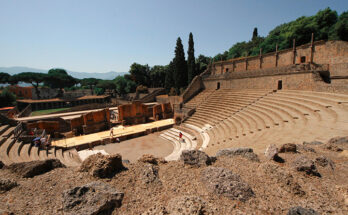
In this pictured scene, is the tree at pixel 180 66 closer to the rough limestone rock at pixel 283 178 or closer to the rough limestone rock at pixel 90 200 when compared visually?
the rough limestone rock at pixel 283 178

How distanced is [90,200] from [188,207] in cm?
161

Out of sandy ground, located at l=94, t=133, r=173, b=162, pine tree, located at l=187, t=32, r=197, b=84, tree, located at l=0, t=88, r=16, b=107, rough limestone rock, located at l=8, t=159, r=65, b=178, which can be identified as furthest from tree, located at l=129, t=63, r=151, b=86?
rough limestone rock, located at l=8, t=159, r=65, b=178

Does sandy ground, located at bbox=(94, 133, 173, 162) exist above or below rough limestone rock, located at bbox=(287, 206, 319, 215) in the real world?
below

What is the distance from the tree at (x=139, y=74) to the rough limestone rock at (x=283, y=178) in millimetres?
43072

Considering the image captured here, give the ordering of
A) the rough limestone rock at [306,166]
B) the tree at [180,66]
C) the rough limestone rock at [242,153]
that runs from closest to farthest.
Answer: the rough limestone rock at [306,166] < the rough limestone rock at [242,153] < the tree at [180,66]

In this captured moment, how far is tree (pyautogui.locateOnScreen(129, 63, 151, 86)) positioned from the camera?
43.7 metres

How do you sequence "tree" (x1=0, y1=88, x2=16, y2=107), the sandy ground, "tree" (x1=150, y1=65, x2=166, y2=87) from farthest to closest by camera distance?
"tree" (x1=150, y1=65, x2=166, y2=87), "tree" (x1=0, y1=88, x2=16, y2=107), the sandy ground

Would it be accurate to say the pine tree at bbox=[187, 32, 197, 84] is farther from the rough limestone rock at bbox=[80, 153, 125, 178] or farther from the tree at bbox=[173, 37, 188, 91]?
the rough limestone rock at bbox=[80, 153, 125, 178]

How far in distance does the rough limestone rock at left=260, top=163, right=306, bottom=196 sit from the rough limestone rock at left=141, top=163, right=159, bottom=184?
8.36ft

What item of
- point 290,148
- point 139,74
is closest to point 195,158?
point 290,148

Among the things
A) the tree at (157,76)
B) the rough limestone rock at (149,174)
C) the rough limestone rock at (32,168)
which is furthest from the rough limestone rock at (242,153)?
the tree at (157,76)

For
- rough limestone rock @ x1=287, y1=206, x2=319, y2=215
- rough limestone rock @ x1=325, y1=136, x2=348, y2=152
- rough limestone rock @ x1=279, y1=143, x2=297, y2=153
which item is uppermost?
rough limestone rock @ x1=287, y1=206, x2=319, y2=215

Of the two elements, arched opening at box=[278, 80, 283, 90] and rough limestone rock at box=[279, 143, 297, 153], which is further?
arched opening at box=[278, 80, 283, 90]

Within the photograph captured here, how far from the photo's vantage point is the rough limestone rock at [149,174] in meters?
3.40
